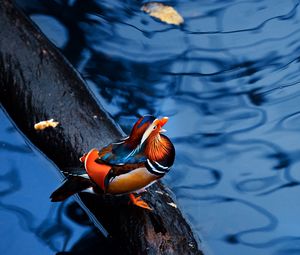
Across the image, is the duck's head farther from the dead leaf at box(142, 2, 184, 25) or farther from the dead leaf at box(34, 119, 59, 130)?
the dead leaf at box(142, 2, 184, 25)

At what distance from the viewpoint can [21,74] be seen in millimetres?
3635

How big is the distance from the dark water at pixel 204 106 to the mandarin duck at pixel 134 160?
0.76 meters

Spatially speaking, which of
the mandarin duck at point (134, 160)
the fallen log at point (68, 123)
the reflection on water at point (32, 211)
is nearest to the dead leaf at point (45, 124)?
the fallen log at point (68, 123)

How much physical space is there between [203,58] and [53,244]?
81.1 inches

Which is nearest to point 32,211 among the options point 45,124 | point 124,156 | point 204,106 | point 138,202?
point 45,124

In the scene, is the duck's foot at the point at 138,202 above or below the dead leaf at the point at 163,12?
below

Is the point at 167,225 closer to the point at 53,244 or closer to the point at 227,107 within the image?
the point at 53,244

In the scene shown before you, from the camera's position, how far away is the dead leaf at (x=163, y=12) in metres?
5.07

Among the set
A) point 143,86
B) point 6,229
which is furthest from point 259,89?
point 6,229

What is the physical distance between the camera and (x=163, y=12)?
517 cm

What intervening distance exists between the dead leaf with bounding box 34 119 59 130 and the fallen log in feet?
0.08

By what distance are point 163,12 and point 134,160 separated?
2.67 meters

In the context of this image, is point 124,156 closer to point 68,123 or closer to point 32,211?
point 68,123

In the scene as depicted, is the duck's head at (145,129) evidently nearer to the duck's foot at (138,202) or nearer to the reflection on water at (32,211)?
the duck's foot at (138,202)
